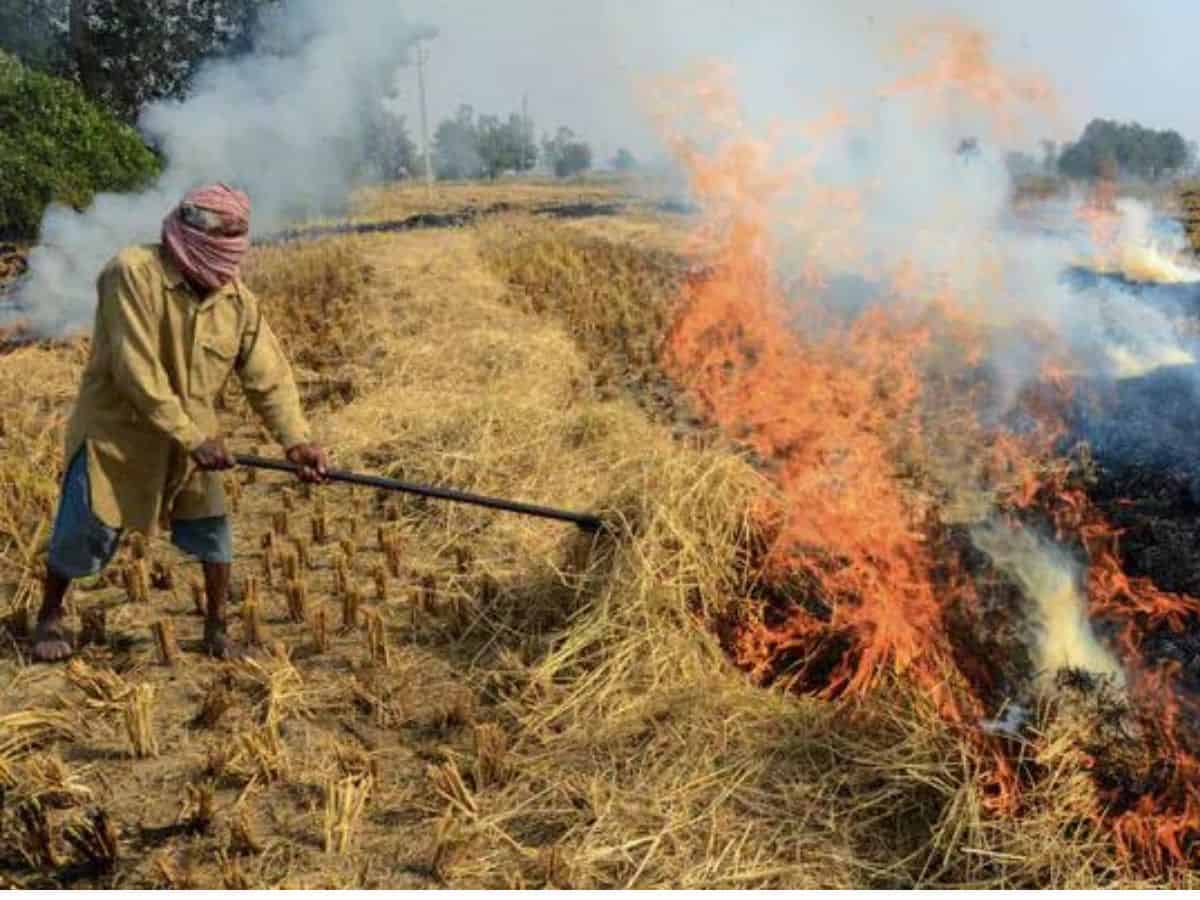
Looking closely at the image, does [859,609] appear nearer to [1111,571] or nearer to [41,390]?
[1111,571]

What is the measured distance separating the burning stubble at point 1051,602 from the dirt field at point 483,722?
76cm

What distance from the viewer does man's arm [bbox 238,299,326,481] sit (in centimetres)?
411

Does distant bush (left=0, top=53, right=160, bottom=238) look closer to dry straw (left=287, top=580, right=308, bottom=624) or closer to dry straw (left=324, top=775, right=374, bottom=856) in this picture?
dry straw (left=287, top=580, right=308, bottom=624)

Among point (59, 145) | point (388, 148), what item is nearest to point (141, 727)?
point (59, 145)

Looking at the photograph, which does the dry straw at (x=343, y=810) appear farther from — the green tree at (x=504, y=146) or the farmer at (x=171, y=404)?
the green tree at (x=504, y=146)

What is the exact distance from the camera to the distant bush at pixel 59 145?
10.6 m

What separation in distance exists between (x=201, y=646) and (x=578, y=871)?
2.11 metres

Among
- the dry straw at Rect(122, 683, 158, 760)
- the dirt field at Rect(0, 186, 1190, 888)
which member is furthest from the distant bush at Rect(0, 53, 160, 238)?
the dry straw at Rect(122, 683, 158, 760)

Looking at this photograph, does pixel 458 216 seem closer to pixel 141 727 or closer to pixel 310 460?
pixel 310 460

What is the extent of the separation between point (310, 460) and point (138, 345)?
0.77m

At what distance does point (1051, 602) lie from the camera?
4.15 m

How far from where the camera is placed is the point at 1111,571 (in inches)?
174

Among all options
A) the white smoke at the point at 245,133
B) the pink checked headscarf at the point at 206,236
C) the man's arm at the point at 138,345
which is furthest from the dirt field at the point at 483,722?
the white smoke at the point at 245,133

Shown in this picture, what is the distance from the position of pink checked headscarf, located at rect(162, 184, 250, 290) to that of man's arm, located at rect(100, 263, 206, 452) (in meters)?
0.15
